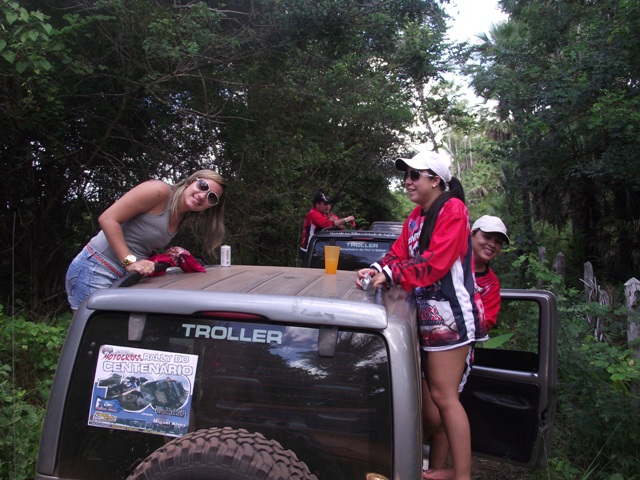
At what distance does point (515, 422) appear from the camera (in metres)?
3.48

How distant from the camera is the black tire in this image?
1.72m

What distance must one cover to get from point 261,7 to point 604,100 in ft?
15.7

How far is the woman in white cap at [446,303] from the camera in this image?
106 inches

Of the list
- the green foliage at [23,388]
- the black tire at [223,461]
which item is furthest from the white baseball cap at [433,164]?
the green foliage at [23,388]

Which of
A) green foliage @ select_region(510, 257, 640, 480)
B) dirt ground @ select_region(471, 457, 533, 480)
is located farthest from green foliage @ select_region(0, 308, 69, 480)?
green foliage @ select_region(510, 257, 640, 480)

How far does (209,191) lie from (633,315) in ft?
10.7

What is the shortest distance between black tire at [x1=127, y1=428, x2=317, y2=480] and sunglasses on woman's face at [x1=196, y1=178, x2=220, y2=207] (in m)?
1.67

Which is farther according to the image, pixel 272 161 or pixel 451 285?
pixel 272 161

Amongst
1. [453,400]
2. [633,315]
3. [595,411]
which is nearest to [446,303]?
[453,400]

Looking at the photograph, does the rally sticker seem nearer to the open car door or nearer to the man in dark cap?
the open car door

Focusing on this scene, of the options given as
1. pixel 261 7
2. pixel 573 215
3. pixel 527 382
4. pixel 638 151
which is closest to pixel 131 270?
pixel 527 382

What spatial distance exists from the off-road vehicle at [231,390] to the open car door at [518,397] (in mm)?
1646

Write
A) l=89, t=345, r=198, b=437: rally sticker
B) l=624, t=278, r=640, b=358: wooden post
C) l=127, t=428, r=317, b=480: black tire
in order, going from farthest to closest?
1. l=624, t=278, r=640, b=358: wooden post
2. l=89, t=345, r=198, b=437: rally sticker
3. l=127, t=428, r=317, b=480: black tire

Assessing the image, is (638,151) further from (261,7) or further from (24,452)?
(24,452)
